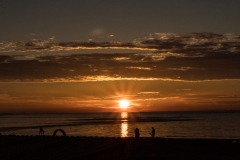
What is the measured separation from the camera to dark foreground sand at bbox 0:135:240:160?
24.5m

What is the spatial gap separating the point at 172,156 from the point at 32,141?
1335 cm

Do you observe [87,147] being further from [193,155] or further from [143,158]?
[193,155]

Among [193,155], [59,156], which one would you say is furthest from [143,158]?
[59,156]

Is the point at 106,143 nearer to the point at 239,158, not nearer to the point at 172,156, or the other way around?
the point at 172,156

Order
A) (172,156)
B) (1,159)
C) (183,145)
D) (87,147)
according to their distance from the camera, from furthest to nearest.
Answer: (183,145), (87,147), (172,156), (1,159)

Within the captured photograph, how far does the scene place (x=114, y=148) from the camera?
27.2 metres

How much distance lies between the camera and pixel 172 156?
2514 centimetres

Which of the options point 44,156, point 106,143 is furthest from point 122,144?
point 44,156

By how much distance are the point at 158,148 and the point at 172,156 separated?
391cm

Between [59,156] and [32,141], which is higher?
[32,141]

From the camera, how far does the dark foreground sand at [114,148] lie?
2448 cm

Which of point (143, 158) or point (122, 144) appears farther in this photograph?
point (122, 144)

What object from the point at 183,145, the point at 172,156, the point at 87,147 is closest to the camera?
the point at 172,156

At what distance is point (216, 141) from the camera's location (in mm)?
32062
